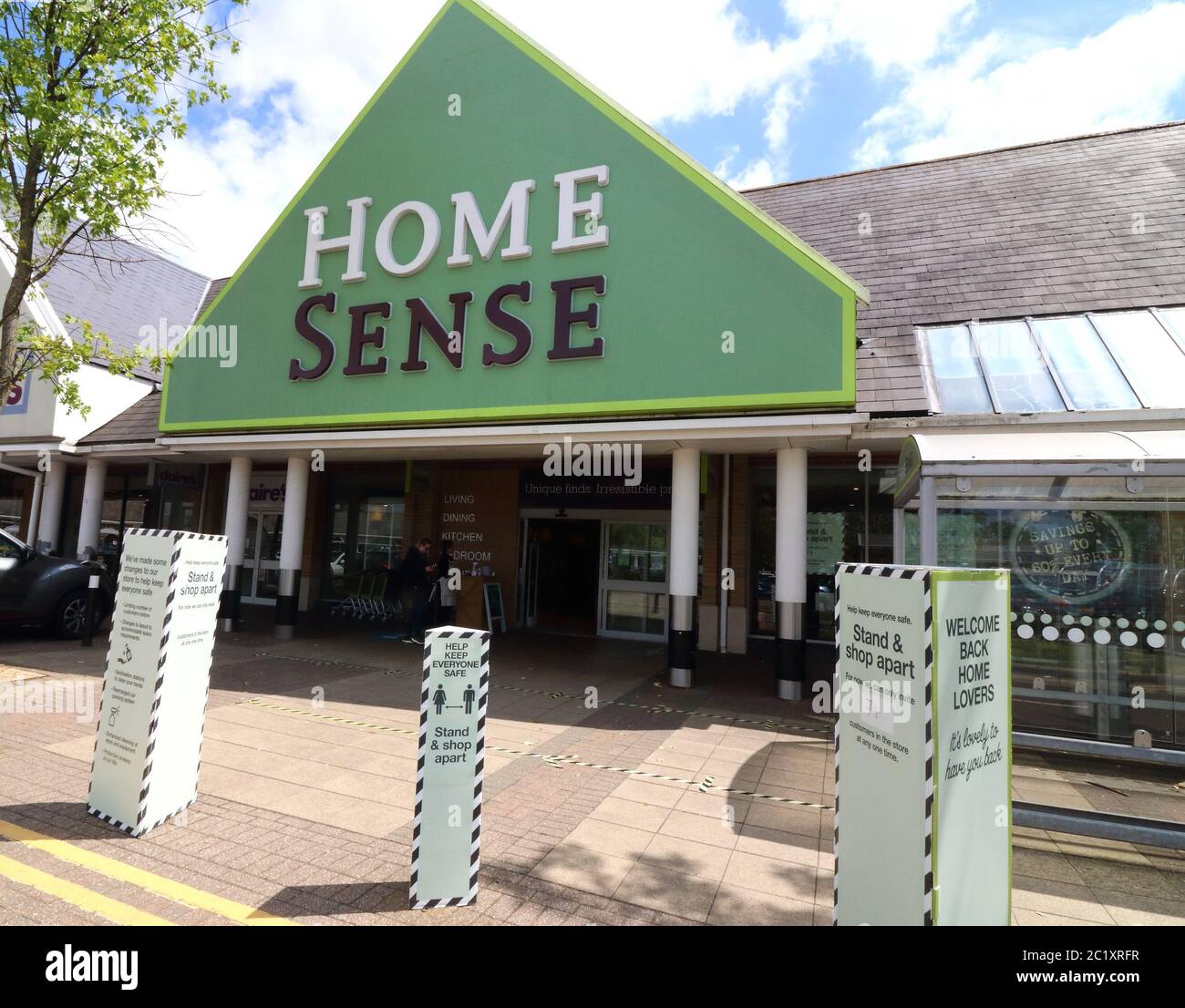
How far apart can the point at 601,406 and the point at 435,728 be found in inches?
258

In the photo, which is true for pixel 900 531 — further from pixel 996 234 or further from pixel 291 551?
pixel 291 551

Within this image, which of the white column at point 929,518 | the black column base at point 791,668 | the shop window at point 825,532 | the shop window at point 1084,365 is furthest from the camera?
the shop window at point 825,532

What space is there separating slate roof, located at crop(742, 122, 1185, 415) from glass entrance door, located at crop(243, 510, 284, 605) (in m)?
15.6

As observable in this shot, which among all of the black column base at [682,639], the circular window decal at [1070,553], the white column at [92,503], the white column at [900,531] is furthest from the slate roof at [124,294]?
the circular window decal at [1070,553]

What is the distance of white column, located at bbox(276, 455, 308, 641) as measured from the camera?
12.8 m

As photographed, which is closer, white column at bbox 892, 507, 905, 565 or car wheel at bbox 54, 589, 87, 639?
white column at bbox 892, 507, 905, 565

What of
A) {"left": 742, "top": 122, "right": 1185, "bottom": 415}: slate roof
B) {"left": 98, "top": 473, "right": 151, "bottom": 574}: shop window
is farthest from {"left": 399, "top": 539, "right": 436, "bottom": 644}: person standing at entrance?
{"left": 98, "top": 473, "right": 151, "bottom": 574}: shop window

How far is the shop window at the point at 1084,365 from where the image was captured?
8027 mm

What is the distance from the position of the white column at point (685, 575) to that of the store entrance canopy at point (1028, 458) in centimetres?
358

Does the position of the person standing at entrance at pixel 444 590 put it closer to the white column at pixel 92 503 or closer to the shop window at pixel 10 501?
the white column at pixel 92 503

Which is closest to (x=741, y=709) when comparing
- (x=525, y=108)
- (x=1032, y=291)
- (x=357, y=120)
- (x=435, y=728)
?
(x=435, y=728)

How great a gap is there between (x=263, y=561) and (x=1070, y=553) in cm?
1853

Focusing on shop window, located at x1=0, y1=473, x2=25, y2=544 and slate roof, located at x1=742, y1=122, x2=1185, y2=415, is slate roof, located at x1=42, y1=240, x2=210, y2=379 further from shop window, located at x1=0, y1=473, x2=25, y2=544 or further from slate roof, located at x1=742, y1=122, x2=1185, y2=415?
slate roof, located at x1=742, y1=122, x2=1185, y2=415

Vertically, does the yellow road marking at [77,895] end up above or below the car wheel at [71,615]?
below
